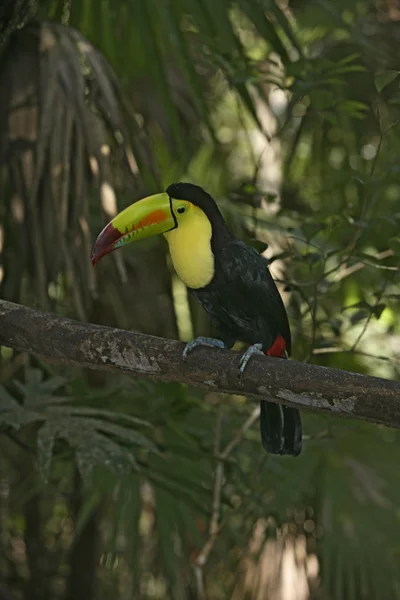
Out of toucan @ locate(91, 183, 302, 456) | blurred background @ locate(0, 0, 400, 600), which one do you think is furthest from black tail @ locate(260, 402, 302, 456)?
blurred background @ locate(0, 0, 400, 600)

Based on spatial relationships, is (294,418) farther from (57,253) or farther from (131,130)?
(131,130)

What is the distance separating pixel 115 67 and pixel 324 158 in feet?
2.55

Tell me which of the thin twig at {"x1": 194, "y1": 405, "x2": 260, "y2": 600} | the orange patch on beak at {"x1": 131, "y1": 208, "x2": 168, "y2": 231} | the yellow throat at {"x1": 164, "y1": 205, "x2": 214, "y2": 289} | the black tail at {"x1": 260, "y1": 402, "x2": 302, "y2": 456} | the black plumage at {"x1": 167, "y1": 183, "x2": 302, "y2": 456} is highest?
the orange patch on beak at {"x1": 131, "y1": 208, "x2": 168, "y2": 231}

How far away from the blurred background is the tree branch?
202 millimetres

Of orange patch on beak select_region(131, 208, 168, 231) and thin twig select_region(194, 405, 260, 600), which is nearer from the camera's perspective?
orange patch on beak select_region(131, 208, 168, 231)

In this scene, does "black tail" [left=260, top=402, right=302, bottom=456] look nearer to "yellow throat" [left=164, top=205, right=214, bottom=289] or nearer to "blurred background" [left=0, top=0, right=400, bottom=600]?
"blurred background" [left=0, top=0, right=400, bottom=600]

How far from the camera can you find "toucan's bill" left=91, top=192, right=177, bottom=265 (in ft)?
4.99

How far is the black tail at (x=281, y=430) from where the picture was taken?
5.44 ft

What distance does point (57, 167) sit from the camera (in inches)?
70.9

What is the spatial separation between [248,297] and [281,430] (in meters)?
0.31

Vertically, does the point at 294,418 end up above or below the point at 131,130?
below

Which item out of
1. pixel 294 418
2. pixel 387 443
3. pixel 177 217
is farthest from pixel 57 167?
pixel 387 443

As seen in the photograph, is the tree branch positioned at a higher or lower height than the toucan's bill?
lower

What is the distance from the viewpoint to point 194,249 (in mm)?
1580
